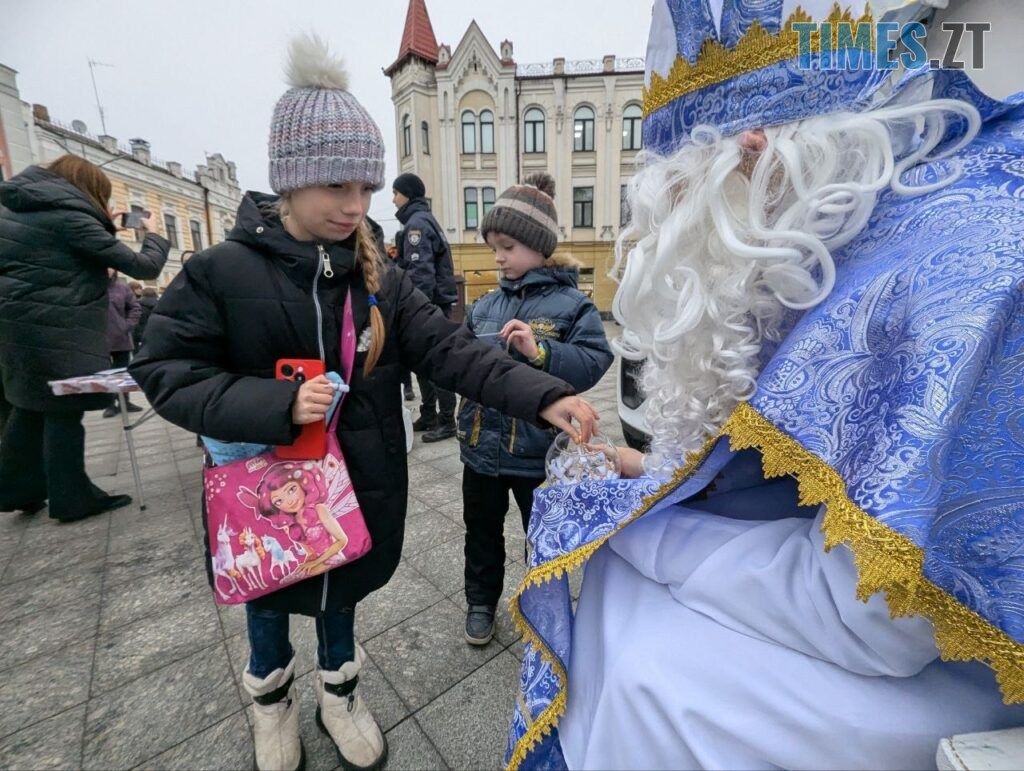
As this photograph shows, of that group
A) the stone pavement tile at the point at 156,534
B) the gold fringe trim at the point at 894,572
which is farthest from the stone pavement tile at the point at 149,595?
the gold fringe trim at the point at 894,572

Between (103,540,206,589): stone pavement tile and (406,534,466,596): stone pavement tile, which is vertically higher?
(406,534,466,596): stone pavement tile

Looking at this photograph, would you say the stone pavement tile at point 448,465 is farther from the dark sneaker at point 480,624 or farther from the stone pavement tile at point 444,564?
the dark sneaker at point 480,624

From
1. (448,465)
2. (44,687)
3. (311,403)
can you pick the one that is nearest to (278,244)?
(311,403)

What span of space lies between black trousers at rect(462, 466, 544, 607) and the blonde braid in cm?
86

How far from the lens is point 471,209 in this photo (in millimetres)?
23641

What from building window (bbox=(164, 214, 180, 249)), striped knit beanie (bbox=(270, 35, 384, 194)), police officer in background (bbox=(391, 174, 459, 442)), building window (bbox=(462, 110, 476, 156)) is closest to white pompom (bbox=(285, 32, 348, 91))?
striped knit beanie (bbox=(270, 35, 384, 194))

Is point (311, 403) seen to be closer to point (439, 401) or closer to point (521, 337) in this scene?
point (521, 337)

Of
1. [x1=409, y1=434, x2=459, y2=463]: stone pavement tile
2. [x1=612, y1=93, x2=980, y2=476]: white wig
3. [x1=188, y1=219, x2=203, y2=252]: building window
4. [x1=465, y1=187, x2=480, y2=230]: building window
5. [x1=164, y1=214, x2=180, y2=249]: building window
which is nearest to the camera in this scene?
[x1=612, y1=93, x2=980, y2=476]: white wig

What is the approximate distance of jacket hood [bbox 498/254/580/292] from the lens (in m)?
2.10

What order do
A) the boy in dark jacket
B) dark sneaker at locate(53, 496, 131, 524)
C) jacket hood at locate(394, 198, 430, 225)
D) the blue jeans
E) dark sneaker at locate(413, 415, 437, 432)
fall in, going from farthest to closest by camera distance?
dark sneaker at locate(413, 415, 437, 432) → jacket hood at locate(394, 198, 430, 225) → dark sneaker at locate(53, 496, 131, 524) → the boy in dark jacket → the blue jeans

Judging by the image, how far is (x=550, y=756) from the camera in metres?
1.00

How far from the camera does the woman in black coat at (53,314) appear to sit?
9.46 feet

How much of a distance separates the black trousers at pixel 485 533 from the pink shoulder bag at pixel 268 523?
0.84 metres

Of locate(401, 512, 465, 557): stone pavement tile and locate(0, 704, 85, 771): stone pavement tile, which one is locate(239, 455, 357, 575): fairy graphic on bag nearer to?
locate(0, 704, 85, 771): stone pavement tile
